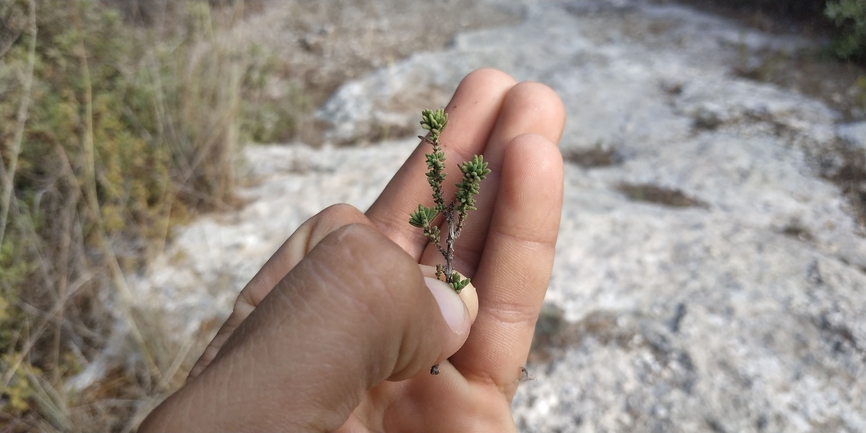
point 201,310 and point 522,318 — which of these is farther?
point 201,310

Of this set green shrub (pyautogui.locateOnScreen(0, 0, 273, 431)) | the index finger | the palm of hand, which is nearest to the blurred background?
green shrub (pyautogui.locateOnScreen(0, 0, 273, 431))

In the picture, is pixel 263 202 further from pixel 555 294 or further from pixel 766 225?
pixel 766 225

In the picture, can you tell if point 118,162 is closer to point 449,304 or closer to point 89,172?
point 89,172

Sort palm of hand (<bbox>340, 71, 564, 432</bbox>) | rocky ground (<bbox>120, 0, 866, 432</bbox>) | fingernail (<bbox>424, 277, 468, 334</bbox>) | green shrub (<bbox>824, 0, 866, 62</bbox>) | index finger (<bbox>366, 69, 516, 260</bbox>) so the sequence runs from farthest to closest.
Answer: green shrub (<bbox>824, 0, 866, 62</bbox>) → rocky ground (<bbox>120, 0, 866, 432</bbox>) → index finger (<bbox>366, 69, 516, 260</bbox>) → palm of hand (<bbox>340, 71, 564, 432</bbox>) → fingernail (<bbox>424, 277, 468, 334</bbox>)

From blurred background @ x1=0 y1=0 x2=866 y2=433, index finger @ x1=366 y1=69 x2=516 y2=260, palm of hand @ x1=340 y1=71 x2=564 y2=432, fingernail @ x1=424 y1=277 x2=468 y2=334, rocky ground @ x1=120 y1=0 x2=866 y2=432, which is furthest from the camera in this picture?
blurred background @ x1=0 y1=0 x2=866 y2=433

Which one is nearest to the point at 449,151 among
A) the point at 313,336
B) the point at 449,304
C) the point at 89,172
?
the point at 449,304

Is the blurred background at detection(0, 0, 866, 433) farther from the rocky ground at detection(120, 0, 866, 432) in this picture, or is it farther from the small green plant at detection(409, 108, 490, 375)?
the small green plant at detection(409, 108, 490, 375)

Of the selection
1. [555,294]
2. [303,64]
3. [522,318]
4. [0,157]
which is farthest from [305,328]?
[303,64]
